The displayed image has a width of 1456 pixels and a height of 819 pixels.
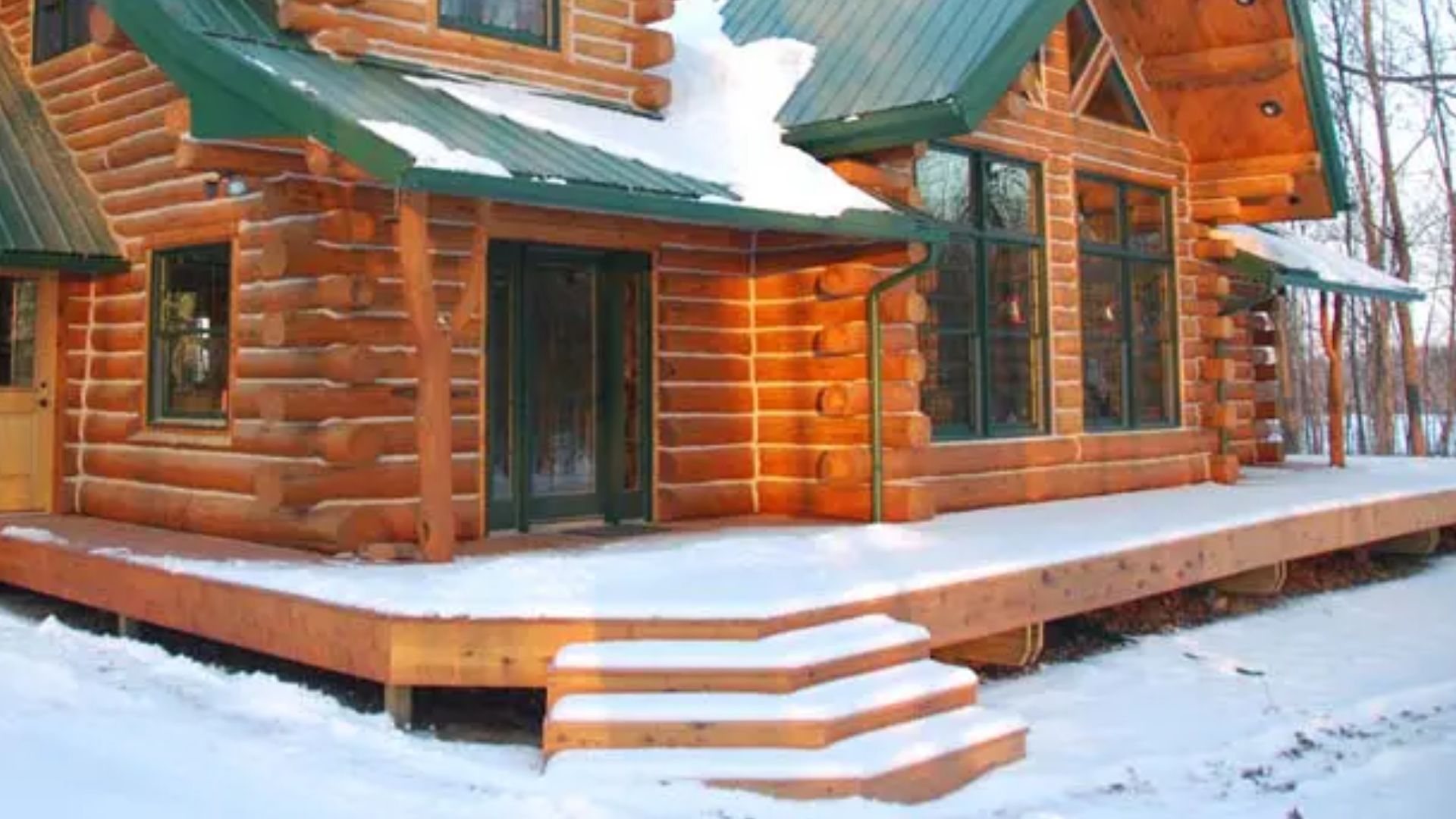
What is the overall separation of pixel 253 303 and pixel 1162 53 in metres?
9.00

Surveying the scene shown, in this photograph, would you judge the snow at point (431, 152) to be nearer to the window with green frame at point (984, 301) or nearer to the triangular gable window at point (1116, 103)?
the window with green frame at point (984, 301)

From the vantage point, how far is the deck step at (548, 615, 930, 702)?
5.61 m

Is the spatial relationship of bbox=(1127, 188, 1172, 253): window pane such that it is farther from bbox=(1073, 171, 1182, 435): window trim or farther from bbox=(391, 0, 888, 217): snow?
bbox=(391, 0, 888, 217): snow

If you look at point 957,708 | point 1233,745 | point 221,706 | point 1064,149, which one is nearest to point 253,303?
point 221,706

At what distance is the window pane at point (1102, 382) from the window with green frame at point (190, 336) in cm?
737

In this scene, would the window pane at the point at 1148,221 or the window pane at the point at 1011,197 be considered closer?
the window pane at the point at 1011,197

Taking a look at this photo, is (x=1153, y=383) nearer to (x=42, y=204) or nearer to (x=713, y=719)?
(x=713, y=719)

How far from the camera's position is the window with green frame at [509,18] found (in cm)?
894

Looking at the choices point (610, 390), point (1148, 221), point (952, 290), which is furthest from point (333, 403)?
point (1148, 221)

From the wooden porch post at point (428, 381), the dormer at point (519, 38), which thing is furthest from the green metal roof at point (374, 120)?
the wooden porch post at point (428, 381)

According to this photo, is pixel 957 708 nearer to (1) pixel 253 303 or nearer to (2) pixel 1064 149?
(1) pixel 253 303

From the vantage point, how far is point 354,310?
26.5 feet

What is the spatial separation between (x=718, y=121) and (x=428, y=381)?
12.5 feet

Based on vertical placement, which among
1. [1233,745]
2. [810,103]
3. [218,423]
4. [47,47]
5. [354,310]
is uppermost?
[47,47]
